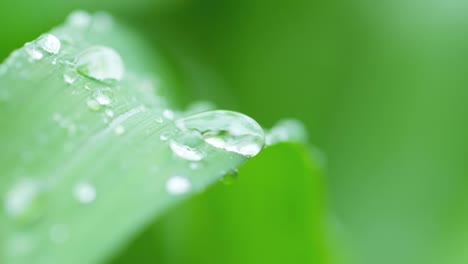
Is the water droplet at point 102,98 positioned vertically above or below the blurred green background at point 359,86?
below

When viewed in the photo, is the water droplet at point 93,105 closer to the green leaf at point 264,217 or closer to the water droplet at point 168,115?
the water droplet at point 168,115

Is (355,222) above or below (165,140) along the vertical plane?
above

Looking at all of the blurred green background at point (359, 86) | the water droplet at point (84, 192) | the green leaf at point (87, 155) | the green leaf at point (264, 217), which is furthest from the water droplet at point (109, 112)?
the blurred green background at point (359, 86)

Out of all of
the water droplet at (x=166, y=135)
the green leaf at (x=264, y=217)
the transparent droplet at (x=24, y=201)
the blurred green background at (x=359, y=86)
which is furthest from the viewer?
the blurred green background at (x=359, y=86)

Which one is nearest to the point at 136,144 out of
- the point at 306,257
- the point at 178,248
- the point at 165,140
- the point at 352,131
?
the point at 165,140

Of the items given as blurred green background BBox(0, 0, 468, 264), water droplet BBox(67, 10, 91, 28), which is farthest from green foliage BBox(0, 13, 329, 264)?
blurred green background BBox(0, 0, 468, 264)

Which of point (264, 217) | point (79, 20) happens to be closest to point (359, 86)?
point (264, 217)

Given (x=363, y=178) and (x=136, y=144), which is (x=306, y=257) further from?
(x=363, y=178)
